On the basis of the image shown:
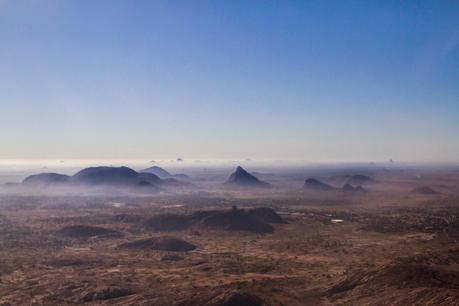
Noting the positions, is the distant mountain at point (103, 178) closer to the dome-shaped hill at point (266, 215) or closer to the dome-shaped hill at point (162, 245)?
the dome-shaped hill at point (266, 215)

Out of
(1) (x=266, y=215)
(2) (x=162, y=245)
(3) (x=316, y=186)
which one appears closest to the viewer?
(2) (x=162, y=245)

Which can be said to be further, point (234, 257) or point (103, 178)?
point (103, 178)

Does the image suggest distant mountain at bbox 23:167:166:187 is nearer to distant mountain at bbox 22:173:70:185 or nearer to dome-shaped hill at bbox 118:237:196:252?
distant mountain at bbox 22:173:70:185

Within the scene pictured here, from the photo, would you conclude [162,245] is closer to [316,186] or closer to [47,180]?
Result: [316,186]

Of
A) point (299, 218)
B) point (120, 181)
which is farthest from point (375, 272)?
point (120, 181)

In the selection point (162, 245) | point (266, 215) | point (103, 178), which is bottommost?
point (162, 245)

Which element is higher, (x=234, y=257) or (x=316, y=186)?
(x=316, y=186)

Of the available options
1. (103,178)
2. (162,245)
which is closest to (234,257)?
(162,245)

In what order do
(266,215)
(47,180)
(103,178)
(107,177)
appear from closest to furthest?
(266,215) < (107,177) < (103,178) < (47,180)

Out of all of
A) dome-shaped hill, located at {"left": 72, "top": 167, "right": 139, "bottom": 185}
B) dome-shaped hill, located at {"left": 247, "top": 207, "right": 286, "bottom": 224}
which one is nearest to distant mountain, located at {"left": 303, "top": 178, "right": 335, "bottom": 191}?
dome-shaped hill, located at {"left": 72, "top": 167, "right": 139, "bottom": 185}
